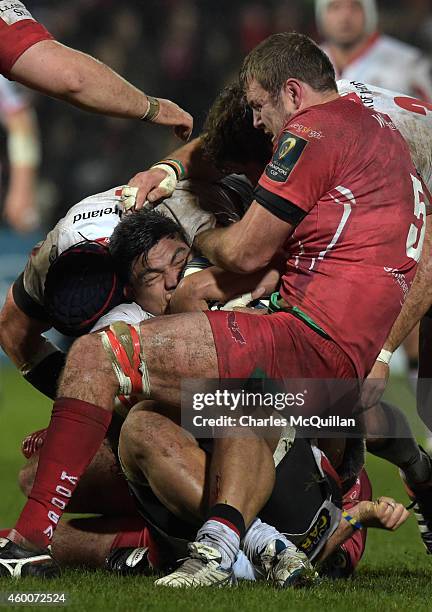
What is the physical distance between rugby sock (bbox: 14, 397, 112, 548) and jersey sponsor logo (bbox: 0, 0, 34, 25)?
5.18 feet

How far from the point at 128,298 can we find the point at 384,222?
46.0 inches

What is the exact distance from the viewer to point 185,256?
4.67 metres

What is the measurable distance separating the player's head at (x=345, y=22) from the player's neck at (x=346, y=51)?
0.01m

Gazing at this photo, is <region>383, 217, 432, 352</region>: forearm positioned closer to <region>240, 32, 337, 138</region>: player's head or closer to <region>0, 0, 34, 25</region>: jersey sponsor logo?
<region>240, 32, 337, 138</region>: player's head

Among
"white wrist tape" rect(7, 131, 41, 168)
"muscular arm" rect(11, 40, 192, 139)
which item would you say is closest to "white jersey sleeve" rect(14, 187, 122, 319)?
"muscular arm" rect(11, 40, 192, 139)

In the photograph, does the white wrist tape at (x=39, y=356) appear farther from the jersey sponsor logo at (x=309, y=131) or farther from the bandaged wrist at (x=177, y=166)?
the jersey sponsor logo at (x=309, y=131)

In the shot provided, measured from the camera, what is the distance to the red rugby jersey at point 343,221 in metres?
4.01

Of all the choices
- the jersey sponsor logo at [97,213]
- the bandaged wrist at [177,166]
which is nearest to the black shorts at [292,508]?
the bandaged wrist at [177,166]

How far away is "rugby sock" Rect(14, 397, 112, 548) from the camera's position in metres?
3.72

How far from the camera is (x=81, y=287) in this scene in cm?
490

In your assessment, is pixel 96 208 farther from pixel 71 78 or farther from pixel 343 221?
pixel 343 221

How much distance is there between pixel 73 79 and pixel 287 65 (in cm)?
80

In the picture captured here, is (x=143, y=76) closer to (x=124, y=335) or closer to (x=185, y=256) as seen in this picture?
(x=185, y=256)
